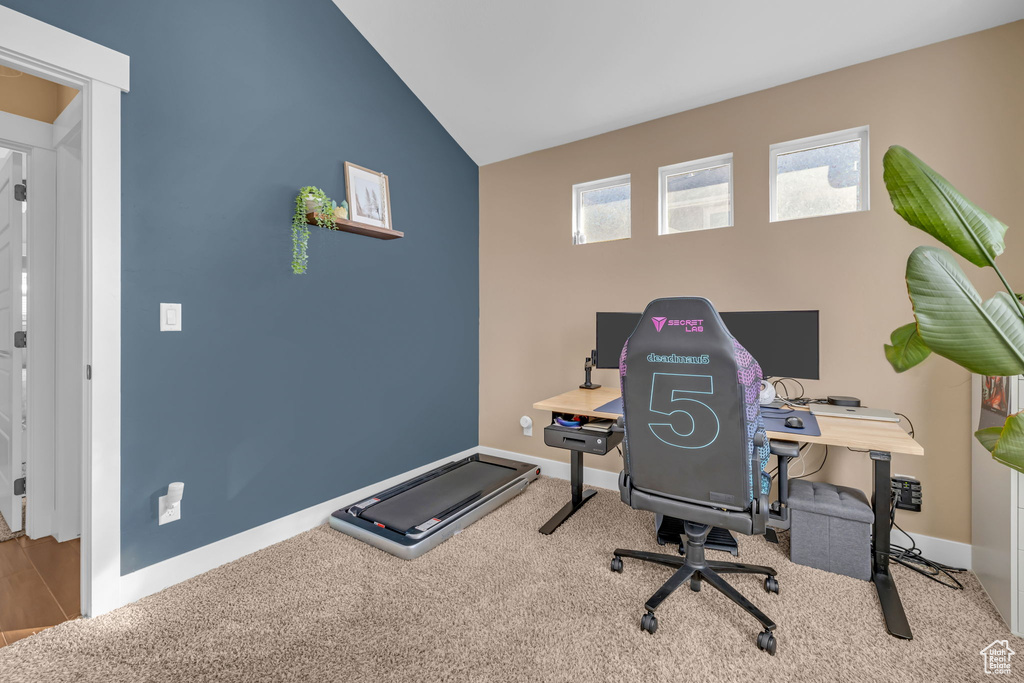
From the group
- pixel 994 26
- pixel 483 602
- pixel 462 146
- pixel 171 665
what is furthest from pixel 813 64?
pixel 171 665

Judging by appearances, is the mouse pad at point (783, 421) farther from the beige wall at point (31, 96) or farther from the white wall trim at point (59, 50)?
the beige wall at point (31, 96)

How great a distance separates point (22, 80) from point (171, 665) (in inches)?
114

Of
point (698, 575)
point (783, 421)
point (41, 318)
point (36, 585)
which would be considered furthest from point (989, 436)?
point (41, 318)

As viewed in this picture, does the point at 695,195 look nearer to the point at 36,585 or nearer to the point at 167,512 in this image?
the point at 167,512

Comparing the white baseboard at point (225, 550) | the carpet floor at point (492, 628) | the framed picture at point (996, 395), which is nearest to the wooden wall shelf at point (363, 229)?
the white baseboard at point (225, 550)

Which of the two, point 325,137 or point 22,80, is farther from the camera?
point 325,137

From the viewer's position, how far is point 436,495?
281 centimetres

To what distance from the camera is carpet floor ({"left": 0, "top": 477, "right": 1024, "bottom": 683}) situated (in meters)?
1.50

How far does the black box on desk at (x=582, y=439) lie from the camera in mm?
2402

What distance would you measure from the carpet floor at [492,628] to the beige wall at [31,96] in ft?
8.16

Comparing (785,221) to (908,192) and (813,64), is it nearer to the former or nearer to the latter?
(813,64)

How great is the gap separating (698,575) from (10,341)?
3.81 meters

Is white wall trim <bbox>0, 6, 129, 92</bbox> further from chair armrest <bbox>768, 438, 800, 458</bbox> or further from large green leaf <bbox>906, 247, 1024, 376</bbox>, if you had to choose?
chair armrest <bbox>768, 438, 800, 458</bbox>

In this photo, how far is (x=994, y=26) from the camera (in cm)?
212
